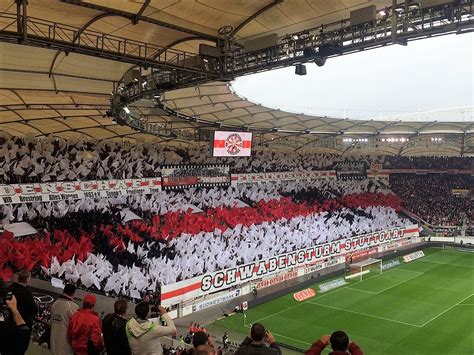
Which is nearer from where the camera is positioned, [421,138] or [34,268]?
[34,268]

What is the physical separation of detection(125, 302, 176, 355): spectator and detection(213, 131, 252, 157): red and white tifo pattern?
63.7ft

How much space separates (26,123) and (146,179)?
817 cm

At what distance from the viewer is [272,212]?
3033cm

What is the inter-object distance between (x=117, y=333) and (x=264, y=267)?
18838 mm

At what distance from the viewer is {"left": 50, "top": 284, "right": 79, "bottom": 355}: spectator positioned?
217 inches

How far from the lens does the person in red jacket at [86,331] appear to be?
5219 mm

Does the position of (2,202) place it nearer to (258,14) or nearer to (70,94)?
(70,94)

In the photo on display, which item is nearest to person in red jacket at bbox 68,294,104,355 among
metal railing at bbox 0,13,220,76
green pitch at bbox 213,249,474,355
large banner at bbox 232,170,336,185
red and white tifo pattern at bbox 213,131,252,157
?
metal railing at bbox 0,13,220,76

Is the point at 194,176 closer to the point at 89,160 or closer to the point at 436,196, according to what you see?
the point at 89,160

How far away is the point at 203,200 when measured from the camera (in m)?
28.2

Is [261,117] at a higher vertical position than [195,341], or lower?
higher

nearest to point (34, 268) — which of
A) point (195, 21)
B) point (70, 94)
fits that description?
point (70, 94)

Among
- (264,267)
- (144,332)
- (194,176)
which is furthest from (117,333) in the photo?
(194,176)

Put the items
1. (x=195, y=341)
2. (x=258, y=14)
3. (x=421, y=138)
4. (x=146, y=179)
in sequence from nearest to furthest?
1. (x=195, y=341)
2. (x=258, y=14)
3. (x=146, y=179)
4. (x=421, y=138)
